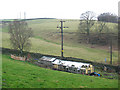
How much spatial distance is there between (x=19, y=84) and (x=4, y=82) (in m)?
1.11

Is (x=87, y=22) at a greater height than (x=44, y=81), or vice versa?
(x=87, y=22)

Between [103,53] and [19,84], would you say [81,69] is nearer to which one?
[19,84]

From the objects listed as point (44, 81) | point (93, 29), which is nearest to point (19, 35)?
point (44, 81)

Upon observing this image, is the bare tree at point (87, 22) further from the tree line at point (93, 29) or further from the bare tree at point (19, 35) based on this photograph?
the bare tree at point (19, 35)

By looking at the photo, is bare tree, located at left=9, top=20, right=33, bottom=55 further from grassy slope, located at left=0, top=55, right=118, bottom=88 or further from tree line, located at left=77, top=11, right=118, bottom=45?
tree line, located at left=77, top=11, right=118, bottom=45

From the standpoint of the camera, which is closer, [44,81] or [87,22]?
[44,81]

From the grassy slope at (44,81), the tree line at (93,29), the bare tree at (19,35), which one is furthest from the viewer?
the tree line at (93,29)

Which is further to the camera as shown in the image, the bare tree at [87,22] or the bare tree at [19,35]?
the bare tree at [87,22]

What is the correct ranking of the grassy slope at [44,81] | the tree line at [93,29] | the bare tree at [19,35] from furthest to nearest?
the tree line at [93,29], the bare tree at [19,35], the grassy slope at [44,81]

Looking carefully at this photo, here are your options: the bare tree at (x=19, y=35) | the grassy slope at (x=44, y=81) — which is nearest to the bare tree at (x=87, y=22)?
the bare tree at (x=19, y=35)

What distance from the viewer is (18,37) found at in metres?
34.5

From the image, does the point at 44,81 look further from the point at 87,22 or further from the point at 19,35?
the point at 87,22

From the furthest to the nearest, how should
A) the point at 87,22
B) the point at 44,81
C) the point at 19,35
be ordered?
the point at 87,22
the point at 19,35
the point at 44,81

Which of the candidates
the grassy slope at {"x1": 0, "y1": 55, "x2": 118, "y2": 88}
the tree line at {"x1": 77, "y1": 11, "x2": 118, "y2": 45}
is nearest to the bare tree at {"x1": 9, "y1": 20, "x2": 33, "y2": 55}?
the grassy slope at {"x1": 0, "y1": 55, "x2": 118, "y2": 88}
